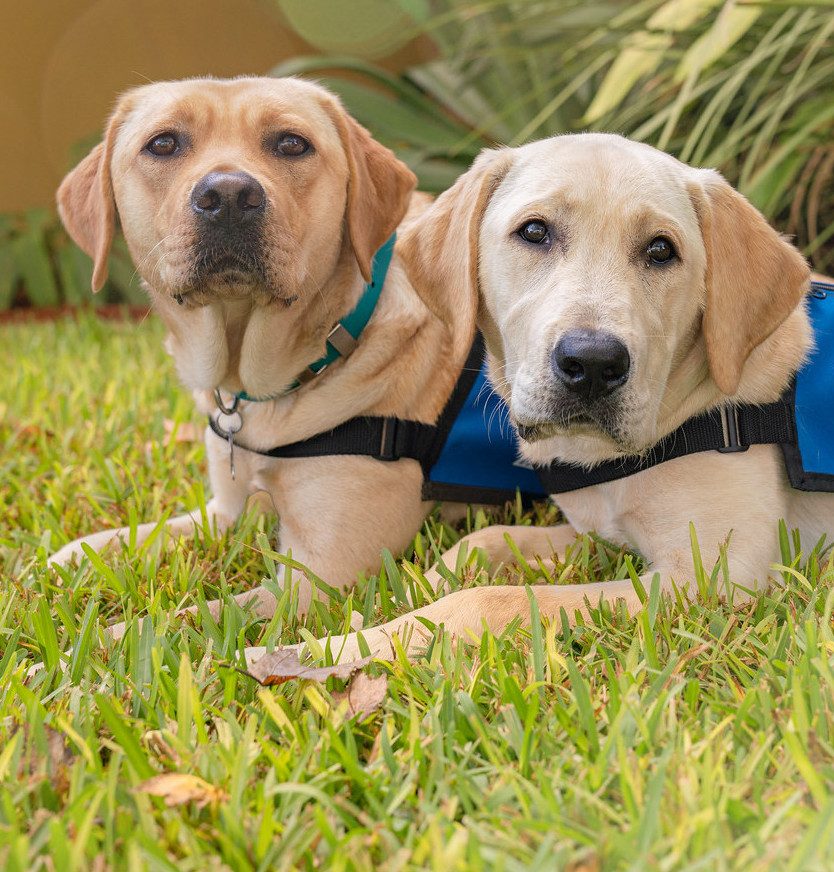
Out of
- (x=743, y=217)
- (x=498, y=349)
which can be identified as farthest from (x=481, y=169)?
(x=743, y=217)

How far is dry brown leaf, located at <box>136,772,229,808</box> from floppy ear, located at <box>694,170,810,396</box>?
1643 millimetres

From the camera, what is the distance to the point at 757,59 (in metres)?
4.73

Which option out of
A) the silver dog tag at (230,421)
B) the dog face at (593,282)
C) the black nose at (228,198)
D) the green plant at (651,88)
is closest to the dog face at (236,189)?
the black nose at (228,198)

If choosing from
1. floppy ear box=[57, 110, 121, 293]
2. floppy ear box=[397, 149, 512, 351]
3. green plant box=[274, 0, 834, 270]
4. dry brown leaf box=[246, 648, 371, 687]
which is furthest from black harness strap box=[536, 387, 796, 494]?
green plant box=[274, 0, 834, 270]

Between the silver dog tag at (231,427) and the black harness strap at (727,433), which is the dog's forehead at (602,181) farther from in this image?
the silver dog tag at (231,427)

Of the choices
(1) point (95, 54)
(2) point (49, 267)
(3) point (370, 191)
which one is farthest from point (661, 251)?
(1) point (95, 54)

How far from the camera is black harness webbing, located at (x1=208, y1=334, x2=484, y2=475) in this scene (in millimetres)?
3078

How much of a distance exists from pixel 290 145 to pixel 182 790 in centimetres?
201

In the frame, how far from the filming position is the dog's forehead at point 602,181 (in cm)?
260

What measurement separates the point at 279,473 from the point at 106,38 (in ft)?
24.8

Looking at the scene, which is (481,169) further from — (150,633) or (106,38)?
(106,38)

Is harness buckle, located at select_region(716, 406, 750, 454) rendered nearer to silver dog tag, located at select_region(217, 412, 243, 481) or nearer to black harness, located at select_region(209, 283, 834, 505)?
black harness, located at select_region(209, 283, 834, 505)

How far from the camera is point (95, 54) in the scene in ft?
30.4

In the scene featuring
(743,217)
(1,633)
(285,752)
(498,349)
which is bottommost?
(1,633)
